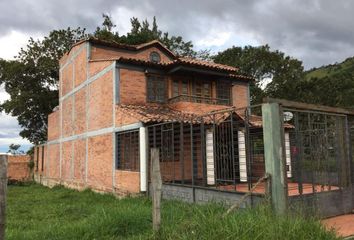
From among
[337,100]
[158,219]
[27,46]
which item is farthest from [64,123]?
[337,100]

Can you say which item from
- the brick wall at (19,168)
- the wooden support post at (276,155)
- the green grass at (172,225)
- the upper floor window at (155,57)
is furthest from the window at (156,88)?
the brick wall at (19,168)

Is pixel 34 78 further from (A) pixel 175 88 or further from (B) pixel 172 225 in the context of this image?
(B) pixel 172 225

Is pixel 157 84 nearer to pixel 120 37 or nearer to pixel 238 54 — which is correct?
pixel 120 37

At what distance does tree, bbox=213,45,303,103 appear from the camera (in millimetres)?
34531

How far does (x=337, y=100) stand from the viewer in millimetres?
35688

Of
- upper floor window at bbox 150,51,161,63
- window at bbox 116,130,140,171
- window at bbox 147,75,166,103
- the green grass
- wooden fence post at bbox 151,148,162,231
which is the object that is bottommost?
the green grass

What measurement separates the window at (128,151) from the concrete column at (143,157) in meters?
0.73

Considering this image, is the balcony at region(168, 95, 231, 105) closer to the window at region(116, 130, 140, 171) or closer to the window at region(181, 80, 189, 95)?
the window at region(181, 80, 189, 95)

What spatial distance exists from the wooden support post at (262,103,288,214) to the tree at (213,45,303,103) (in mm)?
26215

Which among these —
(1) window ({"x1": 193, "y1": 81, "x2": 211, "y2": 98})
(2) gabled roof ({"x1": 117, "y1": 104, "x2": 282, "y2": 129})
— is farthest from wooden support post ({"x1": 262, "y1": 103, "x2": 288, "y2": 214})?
(1) window ({"x1": 193, "y1": 81, "x2": 211, "y2": 98})

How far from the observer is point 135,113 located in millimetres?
15156

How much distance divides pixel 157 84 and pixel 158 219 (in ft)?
40.1

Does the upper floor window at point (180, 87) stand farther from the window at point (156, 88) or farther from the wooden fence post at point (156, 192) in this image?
the wooden fence post at point (156, 192)

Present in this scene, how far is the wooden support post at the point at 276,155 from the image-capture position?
27.8ft
